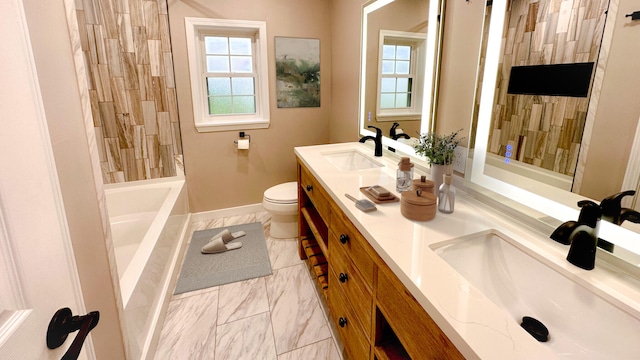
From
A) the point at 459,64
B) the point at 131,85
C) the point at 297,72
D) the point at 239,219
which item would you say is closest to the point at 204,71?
the point at 131,85

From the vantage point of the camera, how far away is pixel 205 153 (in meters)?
3.13

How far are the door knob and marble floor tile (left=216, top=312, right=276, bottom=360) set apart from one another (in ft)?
4.09

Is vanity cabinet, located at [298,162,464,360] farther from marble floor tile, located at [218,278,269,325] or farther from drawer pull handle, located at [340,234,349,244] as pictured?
marble floor tile, located at [218,278,269,325]

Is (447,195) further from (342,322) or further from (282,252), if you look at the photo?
(282,252)

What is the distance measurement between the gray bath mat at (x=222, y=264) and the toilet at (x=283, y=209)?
190mm

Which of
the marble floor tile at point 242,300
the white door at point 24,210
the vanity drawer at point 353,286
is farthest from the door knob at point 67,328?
the marble floor tile at point 242,300

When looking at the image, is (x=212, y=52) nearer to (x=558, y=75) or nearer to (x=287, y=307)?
(x=287, y=307)

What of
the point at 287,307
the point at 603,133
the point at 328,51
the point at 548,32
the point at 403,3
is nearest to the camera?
the point at 603,133

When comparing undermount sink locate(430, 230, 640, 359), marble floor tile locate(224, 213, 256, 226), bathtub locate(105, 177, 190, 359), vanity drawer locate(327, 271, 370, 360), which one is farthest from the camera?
marble floor tile locate(224, 213, 256, 226)

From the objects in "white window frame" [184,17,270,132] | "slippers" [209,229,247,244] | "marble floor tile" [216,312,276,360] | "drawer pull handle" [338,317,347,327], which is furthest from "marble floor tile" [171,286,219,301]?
"white window frame" [184,17,270,132]

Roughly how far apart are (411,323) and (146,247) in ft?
5.73

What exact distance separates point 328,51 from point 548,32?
2470 mm

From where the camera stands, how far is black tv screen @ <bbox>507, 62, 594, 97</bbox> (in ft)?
3.05

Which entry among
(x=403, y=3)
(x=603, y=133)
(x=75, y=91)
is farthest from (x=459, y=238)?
(x=403, y=3)
